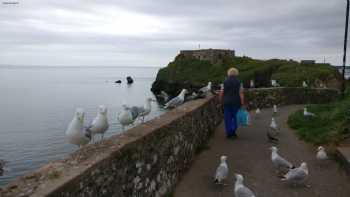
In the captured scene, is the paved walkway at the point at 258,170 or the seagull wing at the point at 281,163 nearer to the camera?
the paved walkway at the point at 258,170

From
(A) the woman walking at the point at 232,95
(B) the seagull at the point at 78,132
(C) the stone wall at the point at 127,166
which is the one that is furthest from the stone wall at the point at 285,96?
(B) the seagull at the point at 78,132

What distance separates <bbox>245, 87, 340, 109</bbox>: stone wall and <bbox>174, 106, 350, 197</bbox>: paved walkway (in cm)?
707

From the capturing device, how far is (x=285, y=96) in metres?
20.4

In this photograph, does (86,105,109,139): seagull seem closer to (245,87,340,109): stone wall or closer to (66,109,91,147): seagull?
(66,109,91,147): seagull

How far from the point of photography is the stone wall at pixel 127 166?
12.6 ft

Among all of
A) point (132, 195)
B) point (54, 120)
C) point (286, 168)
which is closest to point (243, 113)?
point (286, 168)

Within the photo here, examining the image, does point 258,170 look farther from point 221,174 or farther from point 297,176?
point 221,174

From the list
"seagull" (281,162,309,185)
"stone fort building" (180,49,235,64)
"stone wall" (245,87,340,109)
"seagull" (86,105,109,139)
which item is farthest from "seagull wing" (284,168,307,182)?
"stone fort building" (180,49,235,64)

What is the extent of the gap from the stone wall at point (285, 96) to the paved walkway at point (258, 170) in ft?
23.2

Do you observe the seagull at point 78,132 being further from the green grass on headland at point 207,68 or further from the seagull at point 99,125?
the green grass on headland at point 207,68

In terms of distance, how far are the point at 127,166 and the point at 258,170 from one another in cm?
367

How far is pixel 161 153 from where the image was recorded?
6523mm

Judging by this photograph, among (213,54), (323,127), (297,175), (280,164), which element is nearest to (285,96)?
(323,127)

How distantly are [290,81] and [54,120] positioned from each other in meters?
25.2
